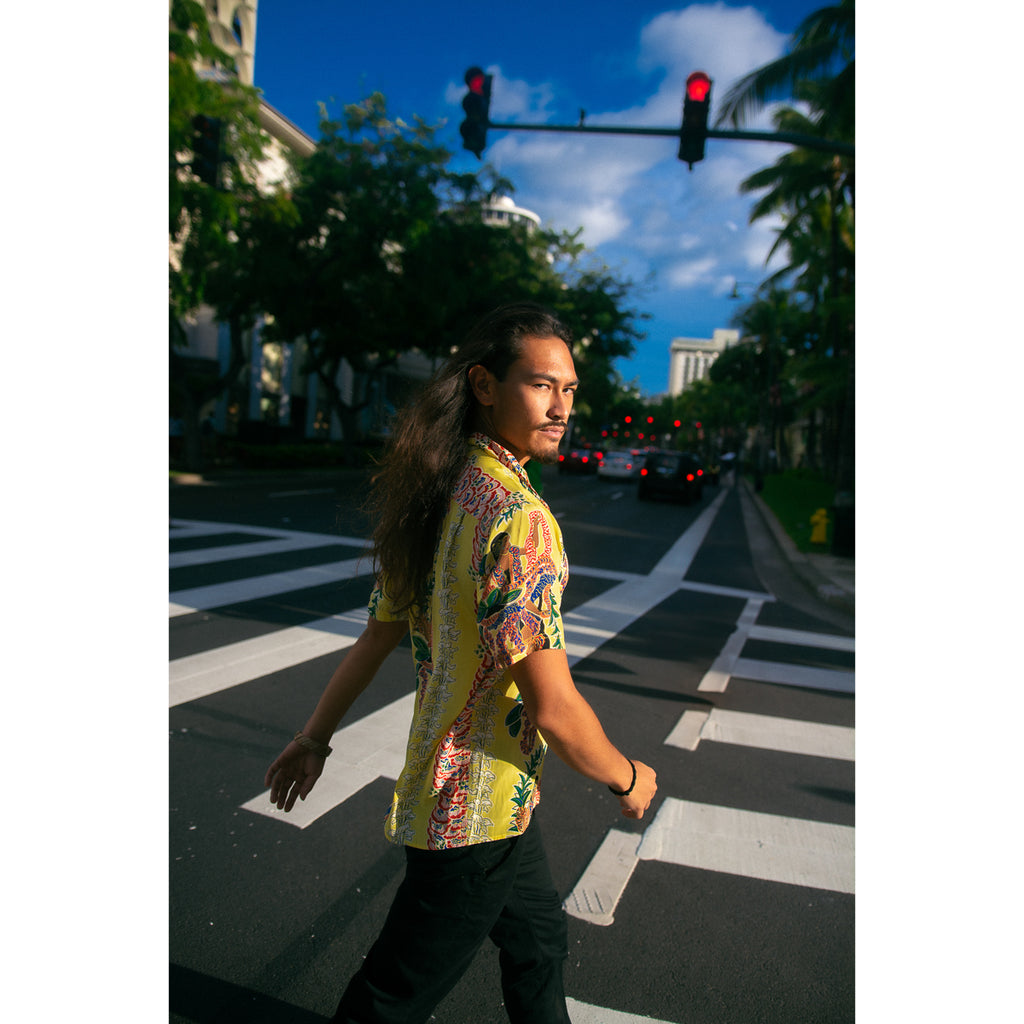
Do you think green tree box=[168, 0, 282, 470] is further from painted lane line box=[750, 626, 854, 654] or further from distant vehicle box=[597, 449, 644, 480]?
distant vehicle box=[597, 449, 644, 480]

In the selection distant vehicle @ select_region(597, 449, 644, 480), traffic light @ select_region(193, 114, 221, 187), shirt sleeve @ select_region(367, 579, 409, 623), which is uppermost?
traffic light @ select_region(193, 114, 221, 187)

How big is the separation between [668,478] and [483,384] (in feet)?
77.4

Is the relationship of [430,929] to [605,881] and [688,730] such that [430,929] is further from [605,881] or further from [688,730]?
[688,730]

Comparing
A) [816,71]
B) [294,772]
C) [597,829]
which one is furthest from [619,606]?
[816,71]

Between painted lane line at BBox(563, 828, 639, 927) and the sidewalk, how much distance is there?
21.1ft

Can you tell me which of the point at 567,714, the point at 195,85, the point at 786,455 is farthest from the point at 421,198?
the point at 786,455

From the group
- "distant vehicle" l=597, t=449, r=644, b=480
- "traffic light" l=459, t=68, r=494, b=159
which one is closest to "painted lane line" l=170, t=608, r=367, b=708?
"traffic light" l=459, t=68, r=494, b=159

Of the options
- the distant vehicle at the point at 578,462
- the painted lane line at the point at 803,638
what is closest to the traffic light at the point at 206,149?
the painted lane line at the point at 803,638

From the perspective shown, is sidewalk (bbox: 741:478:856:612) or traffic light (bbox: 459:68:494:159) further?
sidewalk (bbox: 741:478:856:612)

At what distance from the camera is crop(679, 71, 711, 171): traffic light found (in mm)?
8953

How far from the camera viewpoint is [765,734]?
15.5 feet

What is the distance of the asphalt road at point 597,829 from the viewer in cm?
239

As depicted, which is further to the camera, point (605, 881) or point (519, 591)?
point (605, 881)

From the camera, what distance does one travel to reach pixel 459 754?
159 cm
